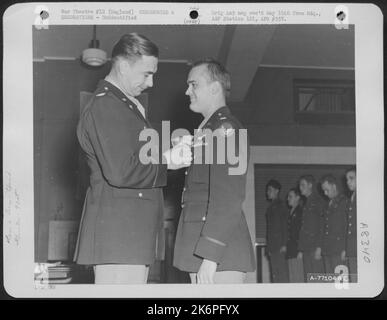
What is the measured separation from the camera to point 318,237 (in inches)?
41.9

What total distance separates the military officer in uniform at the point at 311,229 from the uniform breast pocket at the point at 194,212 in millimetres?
211

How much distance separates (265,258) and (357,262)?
18 cm

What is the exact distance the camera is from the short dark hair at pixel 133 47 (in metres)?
1.05

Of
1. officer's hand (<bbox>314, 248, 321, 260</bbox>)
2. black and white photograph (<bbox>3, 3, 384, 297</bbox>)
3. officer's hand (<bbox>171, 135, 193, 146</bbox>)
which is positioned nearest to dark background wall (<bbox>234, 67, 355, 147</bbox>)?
black and white photograph (<bbox>3, 3, 384, 297</bbox>)

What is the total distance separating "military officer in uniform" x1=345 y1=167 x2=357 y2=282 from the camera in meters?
1.07

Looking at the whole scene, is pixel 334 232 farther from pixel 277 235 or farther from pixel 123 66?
pixel 123 66

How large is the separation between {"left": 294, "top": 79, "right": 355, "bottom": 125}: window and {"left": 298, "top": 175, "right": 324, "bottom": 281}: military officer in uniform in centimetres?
12

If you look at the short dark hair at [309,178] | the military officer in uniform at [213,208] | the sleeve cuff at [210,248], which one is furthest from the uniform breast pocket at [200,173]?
the short dark hair at [309,178]

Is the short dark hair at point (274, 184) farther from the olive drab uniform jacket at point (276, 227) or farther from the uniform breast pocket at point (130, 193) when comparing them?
the uniform breast pocket at point (130, 193)

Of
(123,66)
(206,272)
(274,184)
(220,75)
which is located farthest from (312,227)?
(123,66)

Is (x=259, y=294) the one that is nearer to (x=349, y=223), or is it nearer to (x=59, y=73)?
(x=349, y=223)

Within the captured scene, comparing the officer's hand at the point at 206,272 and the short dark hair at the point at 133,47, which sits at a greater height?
the short dark hair at the point at 133,47

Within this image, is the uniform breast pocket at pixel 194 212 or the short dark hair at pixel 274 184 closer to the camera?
the uniform breast pocket at pixel 194 212
